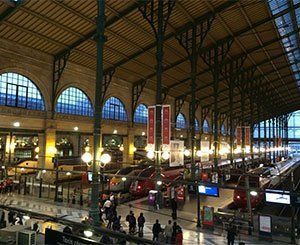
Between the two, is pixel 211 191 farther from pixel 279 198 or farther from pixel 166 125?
pixel 166 125

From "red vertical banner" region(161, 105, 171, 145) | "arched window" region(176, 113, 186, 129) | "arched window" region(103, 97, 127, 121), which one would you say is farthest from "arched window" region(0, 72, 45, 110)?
"arched window" region(176, 113, 186, 129)

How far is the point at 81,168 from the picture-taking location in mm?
29938

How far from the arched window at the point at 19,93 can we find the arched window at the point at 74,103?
1993mm

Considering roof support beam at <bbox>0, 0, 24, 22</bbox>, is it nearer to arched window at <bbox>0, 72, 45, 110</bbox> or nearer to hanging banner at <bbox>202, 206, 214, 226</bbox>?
arched window at <bbox>0, 72, 45, 110</bbox>

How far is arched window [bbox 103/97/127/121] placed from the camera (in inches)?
1235

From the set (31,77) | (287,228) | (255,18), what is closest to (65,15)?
(31,77)

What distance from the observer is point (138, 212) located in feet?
63.1

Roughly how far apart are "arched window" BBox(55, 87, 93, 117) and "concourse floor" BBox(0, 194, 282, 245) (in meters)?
8.16

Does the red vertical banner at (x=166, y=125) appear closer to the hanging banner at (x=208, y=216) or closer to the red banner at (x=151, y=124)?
the red banner at (x=151, y=124)

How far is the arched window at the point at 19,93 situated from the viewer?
22.2 metres

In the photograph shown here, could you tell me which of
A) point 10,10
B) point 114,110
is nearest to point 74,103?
point 114,110

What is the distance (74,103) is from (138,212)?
12554 mm

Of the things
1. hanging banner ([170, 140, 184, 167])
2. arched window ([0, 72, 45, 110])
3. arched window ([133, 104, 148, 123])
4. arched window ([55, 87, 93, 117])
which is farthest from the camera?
arched window ([133, 104, 148, 123])

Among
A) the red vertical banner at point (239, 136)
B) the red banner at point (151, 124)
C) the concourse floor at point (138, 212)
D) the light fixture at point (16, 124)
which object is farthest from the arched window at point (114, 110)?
the red banner at point (151, 124)
